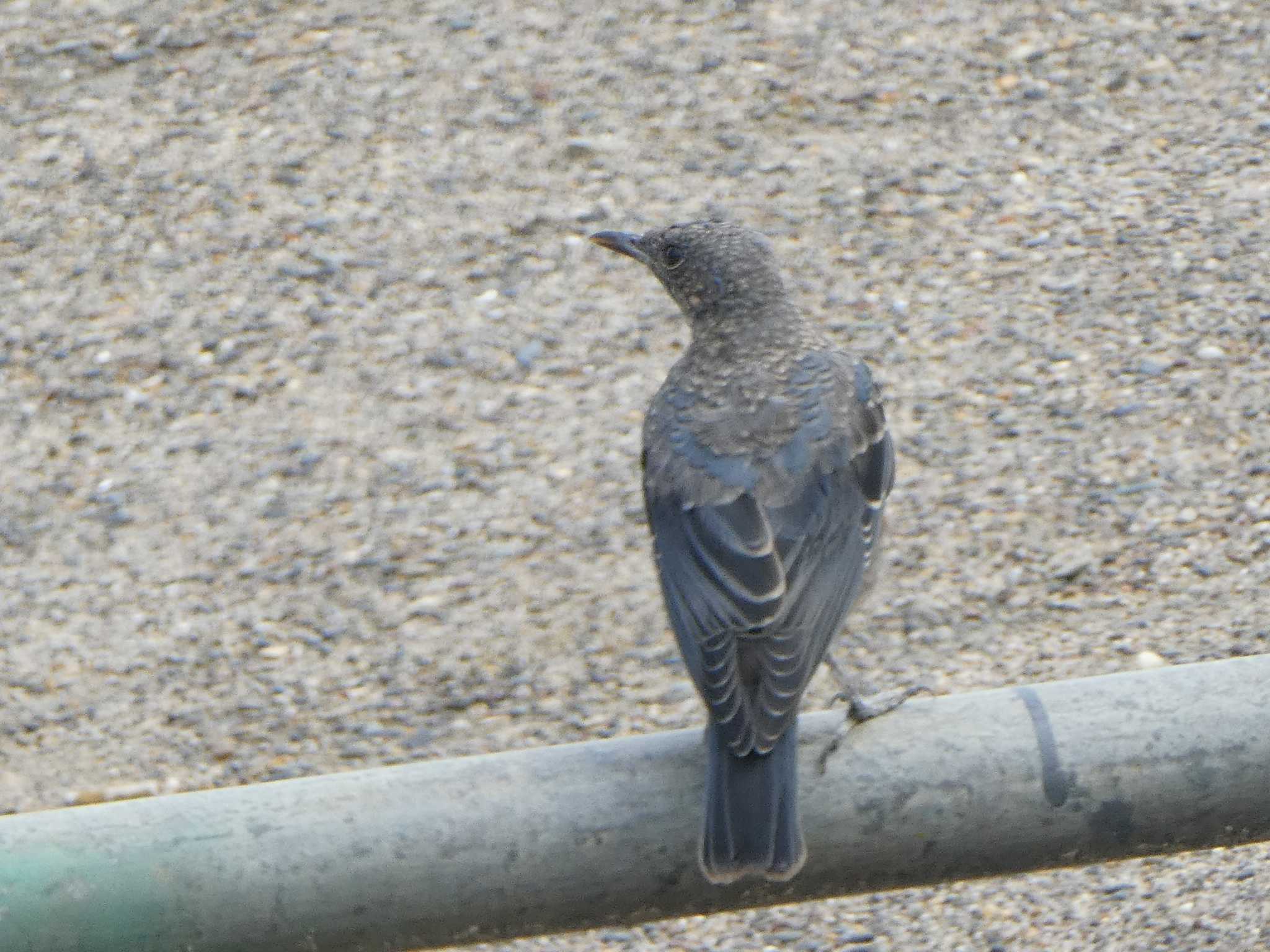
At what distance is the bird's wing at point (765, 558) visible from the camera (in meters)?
3.23

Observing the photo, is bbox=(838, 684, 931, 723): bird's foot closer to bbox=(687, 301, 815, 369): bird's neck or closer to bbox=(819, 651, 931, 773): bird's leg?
bbox=(819, 651, 931, 773): bird's leg

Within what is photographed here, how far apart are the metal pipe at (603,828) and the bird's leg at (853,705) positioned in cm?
4

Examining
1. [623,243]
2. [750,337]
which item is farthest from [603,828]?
[623,243]

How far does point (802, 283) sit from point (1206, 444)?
1517 millimetres

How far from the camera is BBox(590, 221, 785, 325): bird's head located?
4.46 m

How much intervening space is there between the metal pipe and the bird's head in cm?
199

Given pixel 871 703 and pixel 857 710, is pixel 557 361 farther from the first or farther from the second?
pixel 857 710

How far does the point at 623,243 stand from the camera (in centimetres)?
484

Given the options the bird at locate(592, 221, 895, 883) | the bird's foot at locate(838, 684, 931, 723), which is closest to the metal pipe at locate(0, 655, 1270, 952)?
the bird at locate(592, 221, 895, 883)

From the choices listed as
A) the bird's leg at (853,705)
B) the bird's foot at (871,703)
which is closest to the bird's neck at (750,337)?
the bird's leg at (853,705)

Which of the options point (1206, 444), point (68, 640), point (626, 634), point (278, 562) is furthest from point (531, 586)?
point (1206, 444)

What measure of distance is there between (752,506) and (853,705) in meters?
0.52

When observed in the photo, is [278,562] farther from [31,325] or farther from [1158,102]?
[1158,102]

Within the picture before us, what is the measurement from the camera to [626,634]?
530cm
